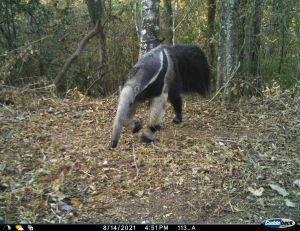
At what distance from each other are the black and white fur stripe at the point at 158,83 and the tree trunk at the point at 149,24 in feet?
2.31

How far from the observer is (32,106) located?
22.4 feet

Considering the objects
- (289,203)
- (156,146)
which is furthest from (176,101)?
(289,203)

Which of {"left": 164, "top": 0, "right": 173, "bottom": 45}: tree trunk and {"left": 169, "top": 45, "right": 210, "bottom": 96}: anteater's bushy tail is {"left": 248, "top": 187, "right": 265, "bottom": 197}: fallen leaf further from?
{"left": 164, "top": 0, "right": 173, "bottom": 45}: tree trunk

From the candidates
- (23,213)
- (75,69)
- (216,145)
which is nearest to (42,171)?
(23,213)

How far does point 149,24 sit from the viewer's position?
277 inches

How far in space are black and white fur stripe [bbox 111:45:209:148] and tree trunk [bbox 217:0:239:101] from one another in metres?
0.72

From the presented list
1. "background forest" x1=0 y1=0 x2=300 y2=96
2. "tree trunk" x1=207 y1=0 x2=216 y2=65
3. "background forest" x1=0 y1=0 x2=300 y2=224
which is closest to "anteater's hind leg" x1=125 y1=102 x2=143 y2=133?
"background forest" x1=0 y1=0 x2=300 y2=224

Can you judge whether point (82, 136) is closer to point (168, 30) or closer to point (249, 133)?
point (249, 133)

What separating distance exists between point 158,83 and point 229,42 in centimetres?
205

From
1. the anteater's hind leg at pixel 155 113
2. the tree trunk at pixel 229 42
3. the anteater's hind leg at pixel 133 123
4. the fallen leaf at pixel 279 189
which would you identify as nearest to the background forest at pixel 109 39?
the tree trunk at pixel 229 42

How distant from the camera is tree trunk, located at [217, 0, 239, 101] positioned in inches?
286

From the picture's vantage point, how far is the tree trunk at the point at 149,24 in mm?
6984

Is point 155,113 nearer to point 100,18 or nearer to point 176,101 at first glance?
point 176,101

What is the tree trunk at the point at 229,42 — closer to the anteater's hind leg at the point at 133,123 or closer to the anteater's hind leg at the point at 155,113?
the anteater's hind leg at the point at 155,113
